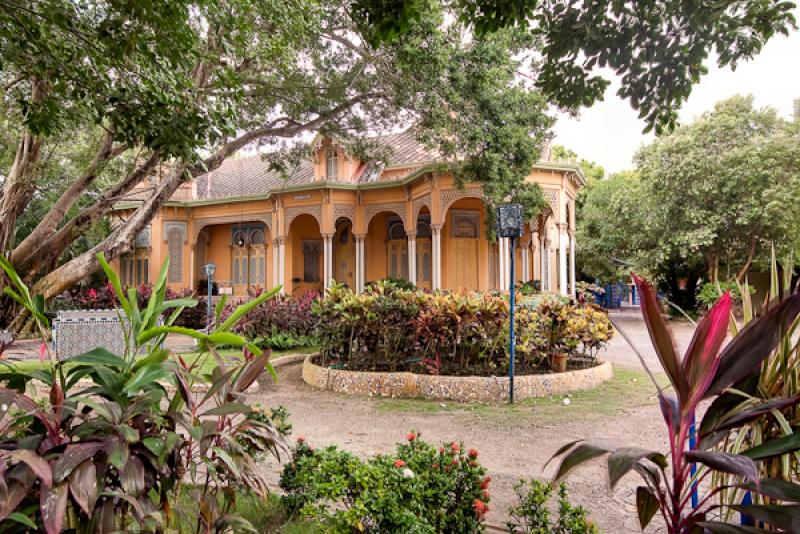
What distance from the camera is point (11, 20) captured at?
4195mm

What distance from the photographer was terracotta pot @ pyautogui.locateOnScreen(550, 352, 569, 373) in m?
8.30

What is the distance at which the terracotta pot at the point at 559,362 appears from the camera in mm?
8297

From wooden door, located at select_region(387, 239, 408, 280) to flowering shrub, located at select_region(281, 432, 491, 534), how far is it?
16.3 metres

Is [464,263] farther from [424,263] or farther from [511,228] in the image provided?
[511,228]

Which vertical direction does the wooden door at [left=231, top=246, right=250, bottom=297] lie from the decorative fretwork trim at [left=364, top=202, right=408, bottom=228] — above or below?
below

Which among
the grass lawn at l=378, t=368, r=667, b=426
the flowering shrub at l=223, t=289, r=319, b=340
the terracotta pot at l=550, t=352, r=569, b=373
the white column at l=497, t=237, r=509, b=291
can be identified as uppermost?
the white column at l=497, t=237, r=509, b=291

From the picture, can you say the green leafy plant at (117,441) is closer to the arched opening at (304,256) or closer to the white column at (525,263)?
the white column at (525,263)

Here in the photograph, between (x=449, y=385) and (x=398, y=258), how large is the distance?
12436 millimetres

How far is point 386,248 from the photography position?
1992 cm

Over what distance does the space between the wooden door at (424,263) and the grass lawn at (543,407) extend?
10.3 meters

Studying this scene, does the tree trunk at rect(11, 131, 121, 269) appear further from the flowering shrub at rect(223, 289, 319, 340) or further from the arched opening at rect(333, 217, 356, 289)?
the arched opening at rect(333, 217, 356, 289)

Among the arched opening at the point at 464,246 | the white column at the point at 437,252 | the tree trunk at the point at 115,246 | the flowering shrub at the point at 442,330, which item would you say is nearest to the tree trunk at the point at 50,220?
the tree trunk at the point at 115,246

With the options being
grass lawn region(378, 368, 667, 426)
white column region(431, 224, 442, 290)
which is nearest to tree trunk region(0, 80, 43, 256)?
grass lawn region(378, 368, 667, 426)

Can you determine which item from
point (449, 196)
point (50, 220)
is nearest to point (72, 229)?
point (50, 220)
